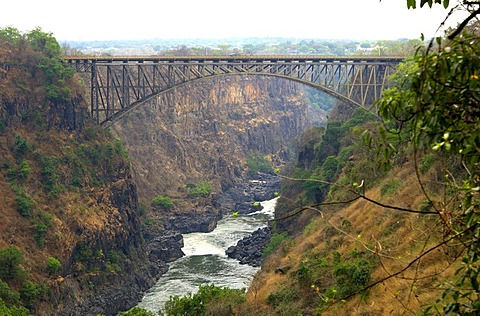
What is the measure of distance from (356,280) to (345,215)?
9835mm

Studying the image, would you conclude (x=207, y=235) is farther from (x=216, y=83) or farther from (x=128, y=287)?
(x=216, y=83)

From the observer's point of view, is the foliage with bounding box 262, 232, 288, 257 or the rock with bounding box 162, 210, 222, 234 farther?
the rock with bounding box 162, 210, 222, 234

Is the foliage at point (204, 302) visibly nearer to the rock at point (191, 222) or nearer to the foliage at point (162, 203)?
the rock at point (191, 222)

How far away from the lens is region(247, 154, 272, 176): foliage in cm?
7650

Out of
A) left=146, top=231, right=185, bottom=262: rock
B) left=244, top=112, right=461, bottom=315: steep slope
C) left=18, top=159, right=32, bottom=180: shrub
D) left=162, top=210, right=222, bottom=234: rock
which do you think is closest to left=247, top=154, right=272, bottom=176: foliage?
left=162, top=210, right=222, bottom=234: rock

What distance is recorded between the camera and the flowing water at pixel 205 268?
38.6 meters

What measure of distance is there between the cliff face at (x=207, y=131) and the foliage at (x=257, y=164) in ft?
2.47

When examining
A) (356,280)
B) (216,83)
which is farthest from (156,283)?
(216,83)

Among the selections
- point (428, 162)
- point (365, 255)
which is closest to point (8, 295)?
point (365, 255)

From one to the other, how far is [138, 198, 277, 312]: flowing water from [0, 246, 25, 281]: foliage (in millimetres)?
7401

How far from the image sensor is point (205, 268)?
43406 millimetres

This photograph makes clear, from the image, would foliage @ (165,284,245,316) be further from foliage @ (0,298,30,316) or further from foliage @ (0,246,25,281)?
foliage @ (0,246,25,281)

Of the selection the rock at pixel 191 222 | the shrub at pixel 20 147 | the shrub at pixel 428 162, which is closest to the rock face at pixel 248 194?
the rock at pixel 191 222

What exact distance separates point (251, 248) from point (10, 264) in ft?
59.0
